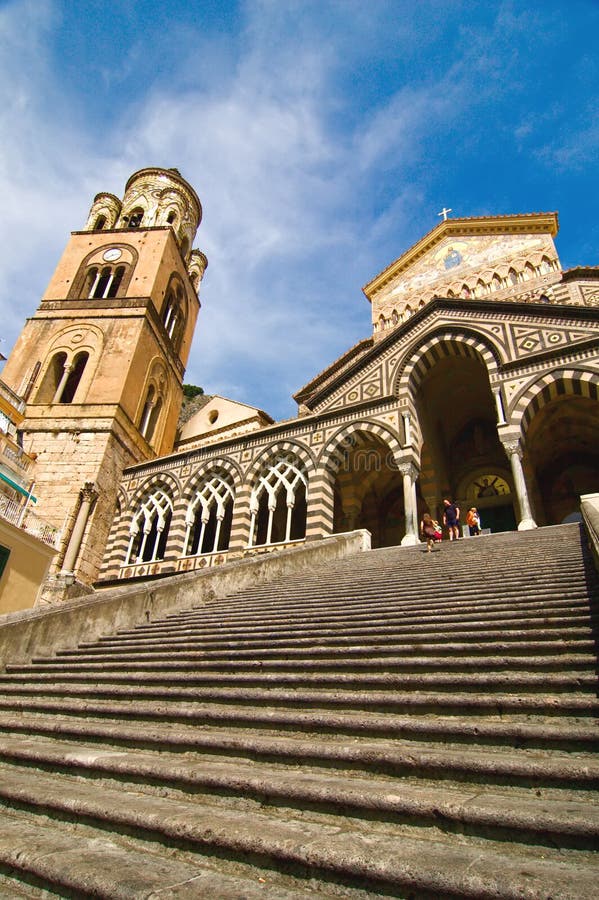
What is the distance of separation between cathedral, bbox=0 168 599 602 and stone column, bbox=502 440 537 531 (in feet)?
0.12

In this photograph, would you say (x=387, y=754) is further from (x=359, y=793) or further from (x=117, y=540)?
(x=117, y=540)

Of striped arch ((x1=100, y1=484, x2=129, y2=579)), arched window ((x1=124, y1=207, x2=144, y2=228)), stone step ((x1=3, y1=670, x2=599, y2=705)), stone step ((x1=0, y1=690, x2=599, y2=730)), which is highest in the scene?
arched window ((x1=124, y1=207, x2=144, y2=228))

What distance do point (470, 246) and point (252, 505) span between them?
15491 millimetres

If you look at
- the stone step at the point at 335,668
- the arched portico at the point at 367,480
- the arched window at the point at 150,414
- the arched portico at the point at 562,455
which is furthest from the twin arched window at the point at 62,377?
the stone step at the point at 335,668

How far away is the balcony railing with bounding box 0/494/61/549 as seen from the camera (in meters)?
13.0

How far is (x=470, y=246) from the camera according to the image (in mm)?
22672

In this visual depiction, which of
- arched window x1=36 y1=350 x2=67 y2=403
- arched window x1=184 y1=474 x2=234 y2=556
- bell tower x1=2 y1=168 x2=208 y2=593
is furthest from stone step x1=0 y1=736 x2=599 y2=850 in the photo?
arched window x1=36 y1=350 x2=67 y2=403

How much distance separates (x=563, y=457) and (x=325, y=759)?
16.4 metres

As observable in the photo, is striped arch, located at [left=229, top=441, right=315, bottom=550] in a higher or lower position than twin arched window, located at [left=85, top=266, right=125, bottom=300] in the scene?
lower

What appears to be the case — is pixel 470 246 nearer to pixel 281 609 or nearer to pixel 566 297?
pixel 566 297

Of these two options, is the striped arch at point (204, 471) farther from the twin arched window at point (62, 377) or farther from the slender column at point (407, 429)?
the twin arched window at point (62, 377)

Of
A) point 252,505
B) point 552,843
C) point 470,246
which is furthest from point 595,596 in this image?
point 470,246

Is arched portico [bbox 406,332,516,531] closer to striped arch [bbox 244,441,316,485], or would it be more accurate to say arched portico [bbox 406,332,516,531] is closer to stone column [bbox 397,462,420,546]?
stone column [bbox 397,462,420,546]

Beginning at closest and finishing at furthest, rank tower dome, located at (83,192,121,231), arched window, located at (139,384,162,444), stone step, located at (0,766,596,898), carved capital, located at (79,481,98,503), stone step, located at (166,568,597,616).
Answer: stone step, located at (0,766,596,898) → stone step, located at (166,568,597,616) → carved capital, located at (79,481,98,503) → arched window, located at (139,384,162,444) → tower dome, located at (83,192,121,231)
